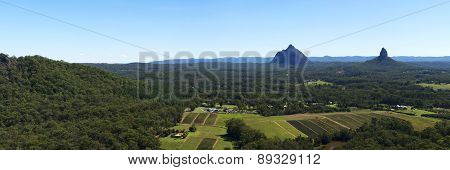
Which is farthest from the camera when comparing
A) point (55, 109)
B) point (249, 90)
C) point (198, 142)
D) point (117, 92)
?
point (249, 90)

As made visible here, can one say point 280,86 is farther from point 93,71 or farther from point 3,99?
point 3,99

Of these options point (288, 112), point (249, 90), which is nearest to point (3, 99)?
point (288, 112)

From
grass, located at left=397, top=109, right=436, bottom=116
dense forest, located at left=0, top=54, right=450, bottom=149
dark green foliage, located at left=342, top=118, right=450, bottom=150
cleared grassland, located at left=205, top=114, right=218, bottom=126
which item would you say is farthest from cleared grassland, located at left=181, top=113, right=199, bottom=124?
grass, located at left=397, top=109, right=436, bottom=116

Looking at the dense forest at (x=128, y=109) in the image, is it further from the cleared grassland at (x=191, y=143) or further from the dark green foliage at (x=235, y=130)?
the cleared grassland at (x=191, y=143)

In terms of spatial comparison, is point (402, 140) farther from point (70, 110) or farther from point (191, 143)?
point (70, 110)

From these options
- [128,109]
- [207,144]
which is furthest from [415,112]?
[128,109]

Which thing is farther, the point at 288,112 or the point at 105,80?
the point at 105,80

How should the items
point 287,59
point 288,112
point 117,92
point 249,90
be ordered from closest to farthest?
1. point 288,112
2. point 117,92
3. point 249,90
4. point 287,59

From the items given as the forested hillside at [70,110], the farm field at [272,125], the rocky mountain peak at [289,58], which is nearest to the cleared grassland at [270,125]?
the farm field at [272,125]
